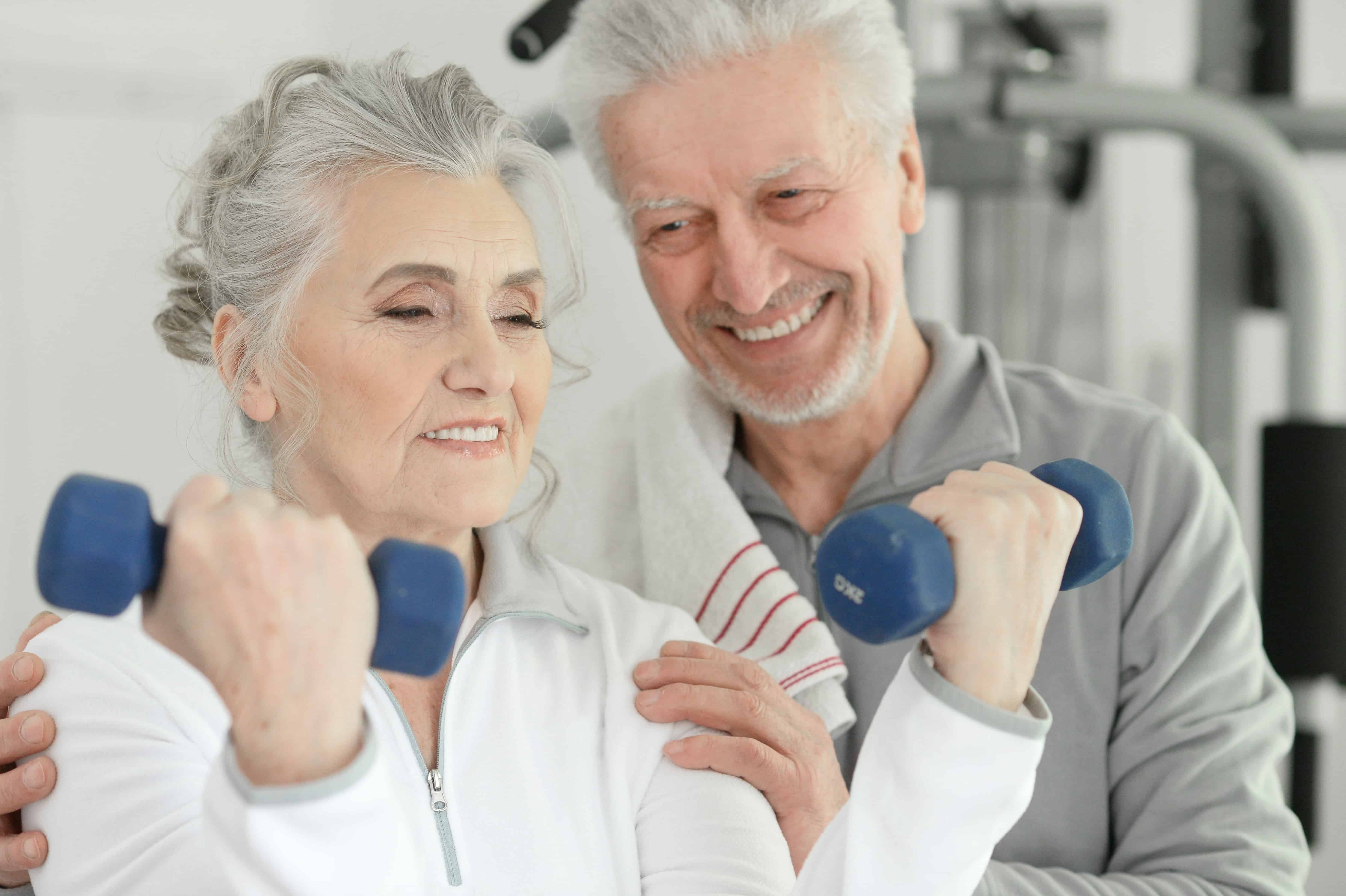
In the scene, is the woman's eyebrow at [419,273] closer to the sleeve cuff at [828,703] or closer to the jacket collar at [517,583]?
the jacket collar at [517,583]

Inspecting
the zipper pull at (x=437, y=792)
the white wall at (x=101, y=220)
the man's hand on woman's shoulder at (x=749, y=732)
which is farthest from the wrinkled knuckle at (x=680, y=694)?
the white wall at (x=101, y=220)

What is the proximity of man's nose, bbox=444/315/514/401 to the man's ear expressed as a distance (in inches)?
29.1

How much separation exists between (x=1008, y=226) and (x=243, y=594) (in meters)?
2.80

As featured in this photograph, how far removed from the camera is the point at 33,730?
3.49 ft

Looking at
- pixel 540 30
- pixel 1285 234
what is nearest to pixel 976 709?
pixel 540 30

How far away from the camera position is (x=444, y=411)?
124cm

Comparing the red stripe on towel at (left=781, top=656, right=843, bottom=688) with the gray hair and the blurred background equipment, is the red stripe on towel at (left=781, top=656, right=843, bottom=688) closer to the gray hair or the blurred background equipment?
the blurred background equipment

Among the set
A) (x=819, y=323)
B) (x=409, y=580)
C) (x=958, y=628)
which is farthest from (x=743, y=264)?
(x=409, y=580)

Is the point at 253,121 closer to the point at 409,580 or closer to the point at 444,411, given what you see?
the point at 444,411

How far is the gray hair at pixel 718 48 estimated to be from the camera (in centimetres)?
154

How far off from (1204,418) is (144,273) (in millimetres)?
2238

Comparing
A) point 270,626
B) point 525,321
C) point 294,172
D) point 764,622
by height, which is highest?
point 294,172

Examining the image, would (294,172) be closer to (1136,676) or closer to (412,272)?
(412,272)

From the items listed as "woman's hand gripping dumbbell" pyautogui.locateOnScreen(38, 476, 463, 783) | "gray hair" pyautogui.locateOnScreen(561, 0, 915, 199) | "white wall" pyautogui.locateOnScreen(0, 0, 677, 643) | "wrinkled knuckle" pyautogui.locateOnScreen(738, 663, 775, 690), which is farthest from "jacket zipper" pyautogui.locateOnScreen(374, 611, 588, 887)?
"white wall" pyautogui.locateOnScreen(0, 0, 677, 643)
